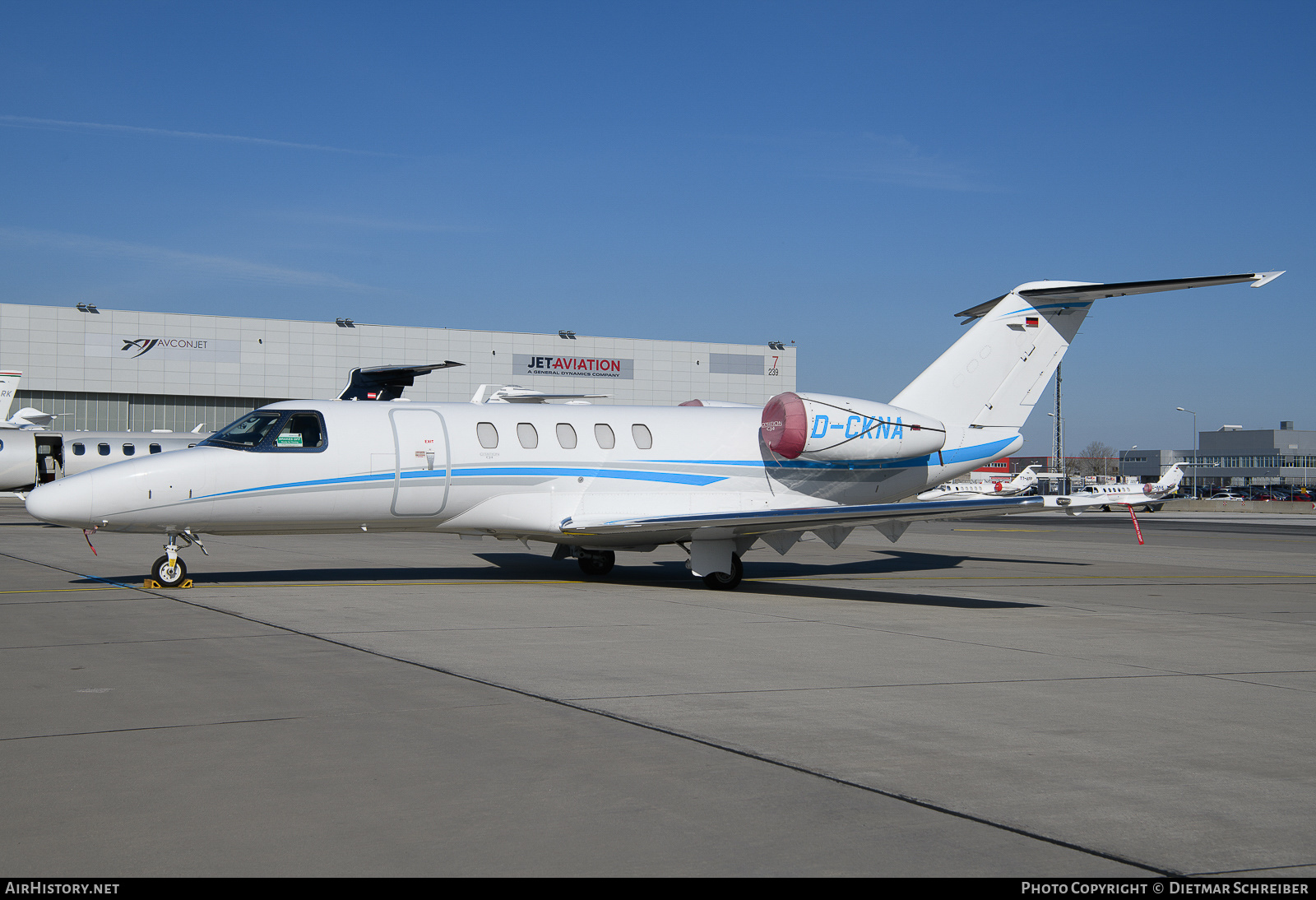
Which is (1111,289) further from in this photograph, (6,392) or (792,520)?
(6,392)

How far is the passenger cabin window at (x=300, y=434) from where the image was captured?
14.7 metres

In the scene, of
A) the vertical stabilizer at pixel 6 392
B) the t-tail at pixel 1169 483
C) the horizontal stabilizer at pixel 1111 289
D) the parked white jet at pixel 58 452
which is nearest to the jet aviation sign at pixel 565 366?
the t-tail at pixel 1169 483

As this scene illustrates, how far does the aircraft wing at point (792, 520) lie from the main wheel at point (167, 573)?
527 centimetres

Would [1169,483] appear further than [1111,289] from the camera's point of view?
Yes

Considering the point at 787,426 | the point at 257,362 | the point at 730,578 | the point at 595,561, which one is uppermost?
the point at 257,362

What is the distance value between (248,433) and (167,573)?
2147 millimetres

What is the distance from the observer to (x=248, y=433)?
14680mm

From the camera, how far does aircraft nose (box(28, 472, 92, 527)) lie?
43.8 ft

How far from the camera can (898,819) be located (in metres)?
4.77

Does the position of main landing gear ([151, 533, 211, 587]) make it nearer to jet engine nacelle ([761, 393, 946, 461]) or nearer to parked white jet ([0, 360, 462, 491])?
jet engine nacelle ([761, 393, 946, 461])

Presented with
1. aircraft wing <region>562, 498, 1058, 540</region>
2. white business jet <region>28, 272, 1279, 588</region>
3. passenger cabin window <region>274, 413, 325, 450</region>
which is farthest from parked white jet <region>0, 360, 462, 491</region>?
aircraft wing <region>562, 498, 1058, 540</region>

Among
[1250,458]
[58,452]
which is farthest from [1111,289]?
[1250,458]

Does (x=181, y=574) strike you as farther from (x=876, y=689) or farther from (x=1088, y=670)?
(x=1088, y=670)
